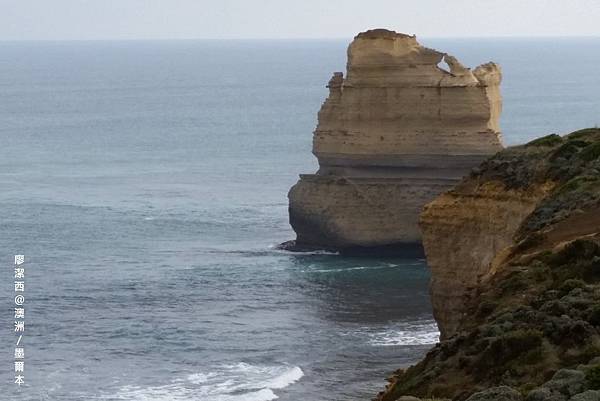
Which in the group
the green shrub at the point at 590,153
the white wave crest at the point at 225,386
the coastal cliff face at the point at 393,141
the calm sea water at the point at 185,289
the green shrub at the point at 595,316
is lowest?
the calm sea water at the point at 185,289

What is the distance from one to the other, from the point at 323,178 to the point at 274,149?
53.5 m

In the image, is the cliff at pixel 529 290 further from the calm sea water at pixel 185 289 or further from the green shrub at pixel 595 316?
the calm sea water at pixel 185 289

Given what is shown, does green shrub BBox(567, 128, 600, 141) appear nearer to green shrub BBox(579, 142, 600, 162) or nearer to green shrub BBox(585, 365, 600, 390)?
green shrub BBox(579, 142, 600, 162)

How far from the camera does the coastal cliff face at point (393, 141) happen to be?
66500 mm

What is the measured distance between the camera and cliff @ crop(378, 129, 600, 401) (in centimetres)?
1705

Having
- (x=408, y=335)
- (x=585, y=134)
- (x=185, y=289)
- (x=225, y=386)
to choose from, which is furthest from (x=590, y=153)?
(x=185, y=289)

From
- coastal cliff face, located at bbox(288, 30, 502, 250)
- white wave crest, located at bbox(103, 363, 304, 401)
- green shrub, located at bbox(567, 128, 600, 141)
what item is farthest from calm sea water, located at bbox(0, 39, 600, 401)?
green shrub, located at bbox(567, 128, 600, 141)

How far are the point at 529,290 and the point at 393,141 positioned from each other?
150ft

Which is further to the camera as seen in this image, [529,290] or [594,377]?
[529,290]

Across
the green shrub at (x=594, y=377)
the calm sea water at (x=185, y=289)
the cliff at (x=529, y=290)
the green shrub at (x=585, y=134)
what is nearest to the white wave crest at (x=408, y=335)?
the calm sea water at (x=185, y=289)

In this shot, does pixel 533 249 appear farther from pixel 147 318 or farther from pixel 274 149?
pixel 274 149

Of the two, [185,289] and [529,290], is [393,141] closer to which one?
[185,289]

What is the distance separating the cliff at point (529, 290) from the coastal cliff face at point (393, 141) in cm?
2795

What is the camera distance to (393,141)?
6694 centimetres
